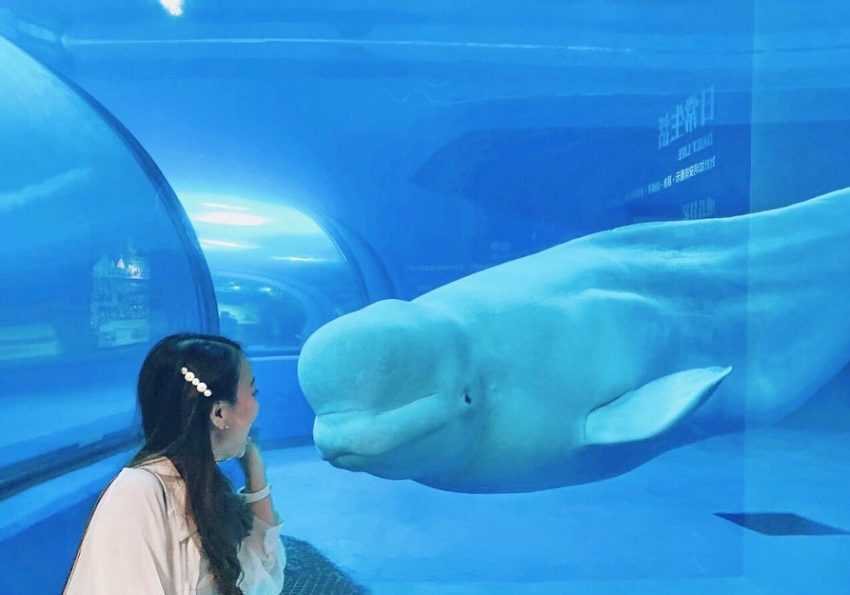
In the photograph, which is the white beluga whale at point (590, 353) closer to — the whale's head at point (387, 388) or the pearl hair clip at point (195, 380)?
the whale's head at point (387, 388)

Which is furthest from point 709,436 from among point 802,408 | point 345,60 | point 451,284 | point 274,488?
point 345,60

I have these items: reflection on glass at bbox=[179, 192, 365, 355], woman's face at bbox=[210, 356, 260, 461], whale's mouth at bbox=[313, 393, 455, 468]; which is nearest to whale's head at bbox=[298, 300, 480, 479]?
whale's mouth at bbox=[313, 393, 455, 468]

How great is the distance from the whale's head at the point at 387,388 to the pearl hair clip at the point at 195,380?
1969mm

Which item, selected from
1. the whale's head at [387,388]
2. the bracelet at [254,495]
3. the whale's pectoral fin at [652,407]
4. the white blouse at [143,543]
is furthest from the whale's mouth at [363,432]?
the white blouse at [143,543]

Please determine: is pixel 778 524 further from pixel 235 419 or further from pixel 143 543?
pixel 143 543

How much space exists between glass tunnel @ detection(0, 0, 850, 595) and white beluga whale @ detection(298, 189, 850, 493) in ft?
0.05

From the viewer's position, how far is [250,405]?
175 cm

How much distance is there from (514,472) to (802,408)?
1.80 metres

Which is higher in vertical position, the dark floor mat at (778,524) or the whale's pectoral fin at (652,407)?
the whale's pectoral fin at (652,407)

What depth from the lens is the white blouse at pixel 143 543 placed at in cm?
152

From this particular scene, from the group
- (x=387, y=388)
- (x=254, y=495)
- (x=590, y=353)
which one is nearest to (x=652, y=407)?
(x=590, y=353)

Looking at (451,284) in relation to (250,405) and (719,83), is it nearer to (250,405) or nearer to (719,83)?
(719,83)

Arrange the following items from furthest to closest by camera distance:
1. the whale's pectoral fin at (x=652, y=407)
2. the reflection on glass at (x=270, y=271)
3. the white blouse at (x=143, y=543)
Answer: the reflection on glass at (x=270, y=271), the whale's pectoral fin at (x=652, y=407), the white blouse at (x=143, y=543)

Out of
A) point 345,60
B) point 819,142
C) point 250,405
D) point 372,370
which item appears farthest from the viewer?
point 819,142
